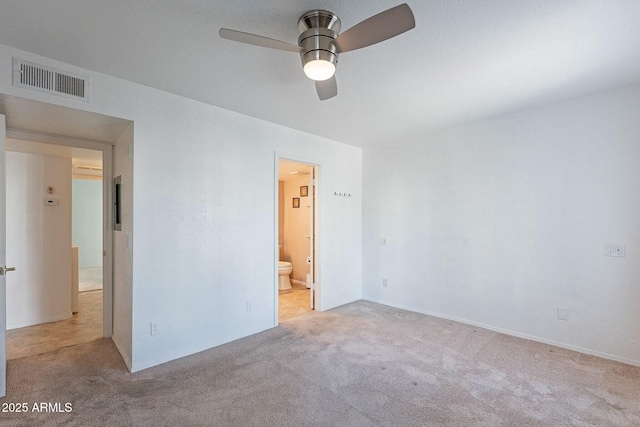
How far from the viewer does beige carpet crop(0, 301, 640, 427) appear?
6.40 feet

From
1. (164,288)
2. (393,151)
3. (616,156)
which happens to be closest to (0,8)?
(164,288)

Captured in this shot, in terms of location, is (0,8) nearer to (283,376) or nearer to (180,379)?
(180,379)

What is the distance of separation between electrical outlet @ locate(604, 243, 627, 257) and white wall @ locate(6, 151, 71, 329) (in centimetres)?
589

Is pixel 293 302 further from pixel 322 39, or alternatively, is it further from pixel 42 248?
pixel 322 39

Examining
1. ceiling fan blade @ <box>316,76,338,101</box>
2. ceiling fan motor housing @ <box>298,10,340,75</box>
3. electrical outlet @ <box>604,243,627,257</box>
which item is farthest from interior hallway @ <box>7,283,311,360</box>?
electrical outlet @ <box>604,243,627,257</box>

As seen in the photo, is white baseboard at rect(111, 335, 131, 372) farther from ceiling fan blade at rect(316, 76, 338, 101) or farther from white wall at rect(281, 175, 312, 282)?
white wall at rect(281, 175, 312, 282)

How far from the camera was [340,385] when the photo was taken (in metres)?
2.32

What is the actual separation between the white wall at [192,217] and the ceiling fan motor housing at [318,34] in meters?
1.66

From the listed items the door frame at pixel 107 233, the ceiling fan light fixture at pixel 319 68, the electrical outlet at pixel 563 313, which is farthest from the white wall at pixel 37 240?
the electrical outlet at pixel 563 313

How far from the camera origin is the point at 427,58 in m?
2.15

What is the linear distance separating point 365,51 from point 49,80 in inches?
90.3

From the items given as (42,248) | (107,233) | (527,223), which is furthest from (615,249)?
(42,248)

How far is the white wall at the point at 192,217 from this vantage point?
2.57 m

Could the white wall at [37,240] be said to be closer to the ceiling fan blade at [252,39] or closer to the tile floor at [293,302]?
the tile floor at [293,302]
